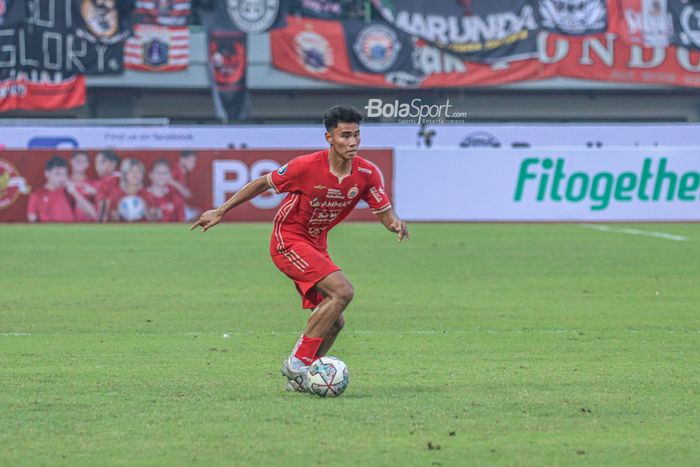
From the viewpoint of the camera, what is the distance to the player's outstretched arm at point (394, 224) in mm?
8953

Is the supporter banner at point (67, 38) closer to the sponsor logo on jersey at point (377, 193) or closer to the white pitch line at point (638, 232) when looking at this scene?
the white pitch line at point (638, 232)

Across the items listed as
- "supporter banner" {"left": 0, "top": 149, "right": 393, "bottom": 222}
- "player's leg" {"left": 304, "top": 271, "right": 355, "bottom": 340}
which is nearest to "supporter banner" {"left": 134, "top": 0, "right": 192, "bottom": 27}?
"supporter banner" {"left": 0, "top": 149, "right": 393, "bottom": 222}

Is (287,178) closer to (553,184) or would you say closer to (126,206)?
(553,184)

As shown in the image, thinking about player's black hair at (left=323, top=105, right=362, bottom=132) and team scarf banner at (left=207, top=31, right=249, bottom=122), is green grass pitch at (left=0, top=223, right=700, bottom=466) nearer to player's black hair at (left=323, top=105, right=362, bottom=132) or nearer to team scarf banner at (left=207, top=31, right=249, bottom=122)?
player's black hair at (left=323, top=105, right=362, bottom=132)

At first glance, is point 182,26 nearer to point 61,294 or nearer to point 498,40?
point 498,40

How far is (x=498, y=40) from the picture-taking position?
149 ft

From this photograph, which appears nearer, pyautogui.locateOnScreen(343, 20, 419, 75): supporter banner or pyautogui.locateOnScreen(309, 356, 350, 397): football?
pyautogui.locateOnScreen(309, 356, 350, 397): football

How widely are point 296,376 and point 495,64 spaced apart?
38226 mm

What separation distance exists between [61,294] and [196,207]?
45.8 ft

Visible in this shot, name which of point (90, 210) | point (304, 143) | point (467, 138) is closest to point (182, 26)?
point (304, 143)

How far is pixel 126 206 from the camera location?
97.6 feet

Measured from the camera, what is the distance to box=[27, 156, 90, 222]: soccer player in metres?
29.4

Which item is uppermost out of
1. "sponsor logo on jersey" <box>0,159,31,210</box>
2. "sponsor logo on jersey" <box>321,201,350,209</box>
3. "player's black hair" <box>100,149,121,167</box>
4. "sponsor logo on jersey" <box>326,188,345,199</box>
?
"sponsor logo on jersey" <box>326,188,345,199</box>

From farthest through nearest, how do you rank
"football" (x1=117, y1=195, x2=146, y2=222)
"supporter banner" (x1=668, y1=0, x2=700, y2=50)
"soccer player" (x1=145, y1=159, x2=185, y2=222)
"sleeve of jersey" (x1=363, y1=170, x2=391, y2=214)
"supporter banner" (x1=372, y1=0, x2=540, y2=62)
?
"supporter banner" (x1=668, y1=0, x2=700, y2=50) < "supporter banner" (x1=372, y1=0, x2=540, y2=62) < "football" (x1=117, y1=195, x2=146, y2=222) < "soccer player" (x1=145, y1=159, x2=185, y2=222) < "sleeve of jersey" (x1=363, y1=170, x2=391, y2=214)
